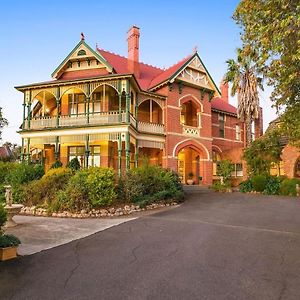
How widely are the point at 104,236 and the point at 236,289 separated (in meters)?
4.87

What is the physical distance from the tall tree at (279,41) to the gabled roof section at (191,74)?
592 inches

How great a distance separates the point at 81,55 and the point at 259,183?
16.4 metres

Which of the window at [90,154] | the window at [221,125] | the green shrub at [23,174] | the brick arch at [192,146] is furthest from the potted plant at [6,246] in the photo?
the window at [221,125]

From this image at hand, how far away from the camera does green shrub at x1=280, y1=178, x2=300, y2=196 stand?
19812 millimetres

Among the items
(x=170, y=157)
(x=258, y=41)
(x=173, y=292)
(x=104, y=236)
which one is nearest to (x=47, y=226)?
(x=104, y=236)

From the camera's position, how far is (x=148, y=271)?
5609 mm

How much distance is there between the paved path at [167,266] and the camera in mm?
Answer: 4754

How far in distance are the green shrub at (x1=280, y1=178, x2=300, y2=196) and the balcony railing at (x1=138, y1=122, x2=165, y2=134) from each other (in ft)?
31.2

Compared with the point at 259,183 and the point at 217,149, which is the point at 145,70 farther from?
the point at 259,183

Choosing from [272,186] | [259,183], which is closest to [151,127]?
[259,183]

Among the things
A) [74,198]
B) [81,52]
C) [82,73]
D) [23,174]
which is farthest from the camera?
[82,73]

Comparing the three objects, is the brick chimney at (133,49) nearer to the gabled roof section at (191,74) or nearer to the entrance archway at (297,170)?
the gabled roof section at (191,74)

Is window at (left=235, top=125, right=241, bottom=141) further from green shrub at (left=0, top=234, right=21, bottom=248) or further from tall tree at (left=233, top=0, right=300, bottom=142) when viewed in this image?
green shrub at (left=0, top=234, right=21, bottom=248)

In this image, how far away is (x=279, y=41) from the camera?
24.5 feet
